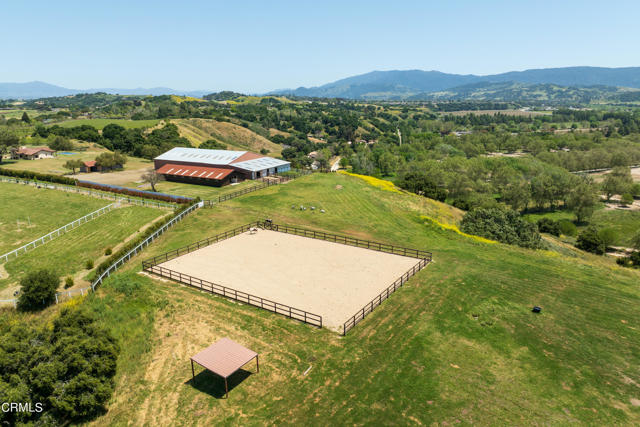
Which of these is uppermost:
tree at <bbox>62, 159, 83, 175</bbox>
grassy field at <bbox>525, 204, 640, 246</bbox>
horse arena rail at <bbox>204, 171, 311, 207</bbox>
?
tree at <bbox>62, 159, 83, 175</bbox>

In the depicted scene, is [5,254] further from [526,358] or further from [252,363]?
[526,358]

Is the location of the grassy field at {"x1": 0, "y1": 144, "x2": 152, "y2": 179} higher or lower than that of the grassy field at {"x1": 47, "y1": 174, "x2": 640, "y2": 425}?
higher

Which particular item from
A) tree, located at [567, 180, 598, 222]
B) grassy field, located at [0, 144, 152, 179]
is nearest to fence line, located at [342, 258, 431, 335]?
tree, located at [567, 180, 598, 222]

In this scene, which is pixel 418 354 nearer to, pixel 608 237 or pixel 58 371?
pixel 58 371

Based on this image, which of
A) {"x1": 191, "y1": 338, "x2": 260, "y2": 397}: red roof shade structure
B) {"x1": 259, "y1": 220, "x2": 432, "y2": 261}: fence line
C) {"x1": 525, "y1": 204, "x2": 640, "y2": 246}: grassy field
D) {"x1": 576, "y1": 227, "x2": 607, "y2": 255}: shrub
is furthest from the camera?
{"x1": 525, "y1": 204, "x2": 640, "y2": 246}: grassy field

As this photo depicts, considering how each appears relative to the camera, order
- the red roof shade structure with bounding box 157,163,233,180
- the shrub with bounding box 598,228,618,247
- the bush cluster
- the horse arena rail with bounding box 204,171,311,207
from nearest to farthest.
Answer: the bush cluster
the shrub with bounding box 598,228,618,247
the horse arena rail with bounding box 204,171,311,207
the red roof shade structure with bounding box 157,163,233,180

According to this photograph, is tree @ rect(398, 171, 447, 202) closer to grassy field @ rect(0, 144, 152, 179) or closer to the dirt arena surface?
the dirt arena surface

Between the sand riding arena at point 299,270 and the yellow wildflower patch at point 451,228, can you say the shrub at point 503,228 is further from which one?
the sand riding arena at point 299,270
